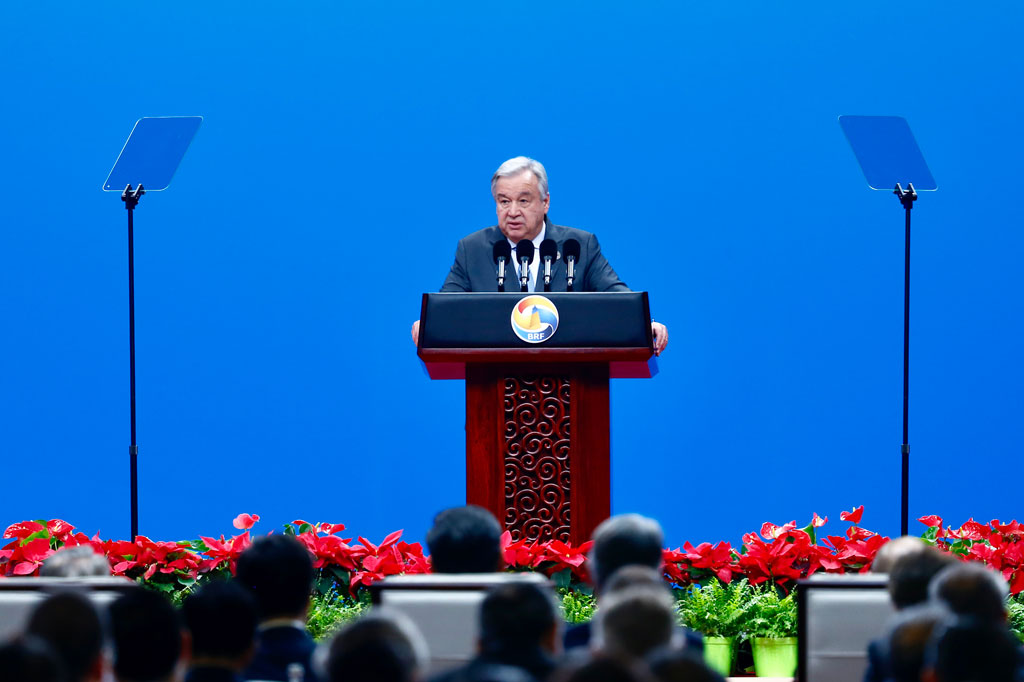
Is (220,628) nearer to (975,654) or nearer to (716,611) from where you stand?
(975,654)

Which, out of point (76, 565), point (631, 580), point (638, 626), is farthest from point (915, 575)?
point (76, 565)

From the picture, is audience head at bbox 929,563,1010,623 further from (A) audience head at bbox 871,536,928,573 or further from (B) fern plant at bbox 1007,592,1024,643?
(B) fern plant at bbox 1007,592,1024,643

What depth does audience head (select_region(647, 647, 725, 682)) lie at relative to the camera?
58.4 inches

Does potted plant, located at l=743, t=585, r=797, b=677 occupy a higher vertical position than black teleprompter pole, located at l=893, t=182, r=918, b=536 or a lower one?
lower

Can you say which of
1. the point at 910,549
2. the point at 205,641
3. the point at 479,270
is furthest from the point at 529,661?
the point at 479,270

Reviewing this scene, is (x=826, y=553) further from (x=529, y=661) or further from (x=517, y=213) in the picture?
(x=529, y=661)

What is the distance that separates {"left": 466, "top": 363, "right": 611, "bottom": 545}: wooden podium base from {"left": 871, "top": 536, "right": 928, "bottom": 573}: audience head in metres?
1.27

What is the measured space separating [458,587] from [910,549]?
736mm

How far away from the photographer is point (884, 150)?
440 cm

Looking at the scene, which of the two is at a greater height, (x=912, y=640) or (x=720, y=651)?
(x=912, y=640)

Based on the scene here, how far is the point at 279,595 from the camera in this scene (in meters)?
2.26

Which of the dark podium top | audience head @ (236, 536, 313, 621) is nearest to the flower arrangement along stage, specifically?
the dark podium top

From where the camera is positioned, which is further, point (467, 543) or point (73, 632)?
point (467, 543)

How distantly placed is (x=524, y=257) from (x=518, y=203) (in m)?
0.28
